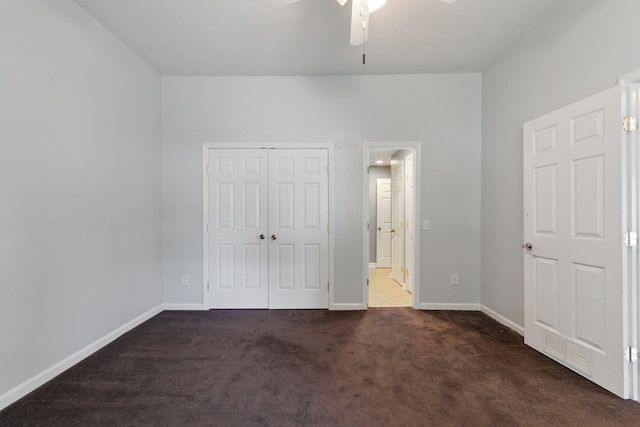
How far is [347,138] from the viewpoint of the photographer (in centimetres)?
326

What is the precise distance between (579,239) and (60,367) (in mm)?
4126

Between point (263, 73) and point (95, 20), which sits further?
point (263, 73)

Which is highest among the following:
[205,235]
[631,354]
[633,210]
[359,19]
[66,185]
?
[359,19]

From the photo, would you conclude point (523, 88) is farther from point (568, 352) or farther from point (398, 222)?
point (398, 222)

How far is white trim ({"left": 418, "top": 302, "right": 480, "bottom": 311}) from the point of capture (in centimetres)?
319

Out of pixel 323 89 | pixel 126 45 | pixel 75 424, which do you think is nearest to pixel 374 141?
pixel 323 89

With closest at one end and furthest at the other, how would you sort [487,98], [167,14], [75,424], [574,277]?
[75,424] < [574,277] < [167,14] < [487,98]

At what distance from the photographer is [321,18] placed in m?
2.25

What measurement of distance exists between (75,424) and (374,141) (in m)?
3.54

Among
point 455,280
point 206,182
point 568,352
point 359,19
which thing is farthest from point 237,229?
point 568,352

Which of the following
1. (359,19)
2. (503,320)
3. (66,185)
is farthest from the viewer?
(503,320)

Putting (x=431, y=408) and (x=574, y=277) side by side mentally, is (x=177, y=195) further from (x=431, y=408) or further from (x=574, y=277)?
(x=574, y=277)

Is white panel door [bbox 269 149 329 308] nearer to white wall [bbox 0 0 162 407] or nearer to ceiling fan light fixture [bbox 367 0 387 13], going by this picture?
white wall [bbox 0 0 162 407]

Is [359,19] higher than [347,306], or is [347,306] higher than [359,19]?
[359,19]
